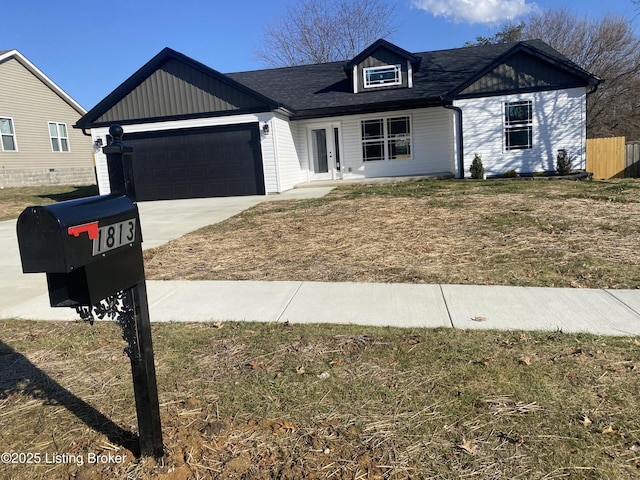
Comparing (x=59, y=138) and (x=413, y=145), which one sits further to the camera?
(x=59, y=138)

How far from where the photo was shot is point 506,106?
16906 mm

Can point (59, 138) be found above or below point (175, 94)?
below

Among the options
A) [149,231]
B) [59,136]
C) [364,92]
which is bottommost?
[149,231]

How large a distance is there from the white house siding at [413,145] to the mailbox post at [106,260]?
1748 cm

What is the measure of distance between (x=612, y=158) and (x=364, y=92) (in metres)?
9.78

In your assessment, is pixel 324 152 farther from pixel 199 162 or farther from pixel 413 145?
pixel 199 162

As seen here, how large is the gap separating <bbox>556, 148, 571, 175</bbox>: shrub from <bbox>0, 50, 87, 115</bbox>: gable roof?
82.9 feet

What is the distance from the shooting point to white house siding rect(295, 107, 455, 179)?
18.9m

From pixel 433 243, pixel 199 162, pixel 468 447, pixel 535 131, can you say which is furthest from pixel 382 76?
pixel 468 447

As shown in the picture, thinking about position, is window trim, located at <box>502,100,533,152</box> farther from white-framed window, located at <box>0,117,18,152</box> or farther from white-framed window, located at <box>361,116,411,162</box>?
white-framed window, located at <box>0,117,18,152</box>

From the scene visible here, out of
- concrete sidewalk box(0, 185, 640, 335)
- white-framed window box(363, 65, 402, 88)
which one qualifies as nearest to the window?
white-framed window box(363, 65, 402, 88)

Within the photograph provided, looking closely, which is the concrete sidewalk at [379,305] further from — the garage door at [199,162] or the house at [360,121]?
the house at [360,121]

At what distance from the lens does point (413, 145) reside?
19203 mm

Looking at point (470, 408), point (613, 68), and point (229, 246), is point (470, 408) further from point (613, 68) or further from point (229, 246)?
point (613, 68)
